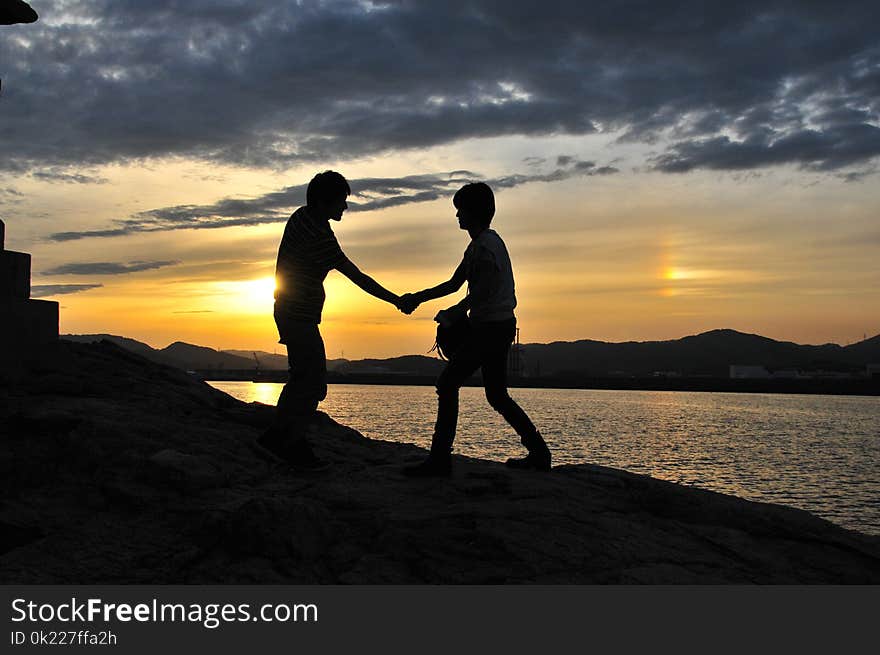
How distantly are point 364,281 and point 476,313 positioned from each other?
91 cm

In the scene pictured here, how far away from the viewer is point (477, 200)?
20.2 feet

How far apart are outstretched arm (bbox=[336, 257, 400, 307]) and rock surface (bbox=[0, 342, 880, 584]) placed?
54.7 inches

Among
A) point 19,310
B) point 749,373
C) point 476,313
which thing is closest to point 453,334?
point 476,313

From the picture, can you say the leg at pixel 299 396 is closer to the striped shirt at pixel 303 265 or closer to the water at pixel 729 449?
the striped shirt at pixel 303 265

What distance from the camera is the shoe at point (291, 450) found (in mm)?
6312

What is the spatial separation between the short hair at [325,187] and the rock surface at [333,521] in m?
2.11

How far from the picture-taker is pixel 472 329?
6047mm

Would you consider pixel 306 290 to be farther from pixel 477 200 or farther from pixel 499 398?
pixel 499 398

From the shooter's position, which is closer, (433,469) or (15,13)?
(433,469)

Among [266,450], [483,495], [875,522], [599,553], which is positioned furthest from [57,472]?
[875,522]

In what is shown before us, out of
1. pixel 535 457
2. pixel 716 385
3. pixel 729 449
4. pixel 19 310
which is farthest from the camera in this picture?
pixel 716 385

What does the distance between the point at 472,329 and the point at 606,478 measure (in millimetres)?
1875

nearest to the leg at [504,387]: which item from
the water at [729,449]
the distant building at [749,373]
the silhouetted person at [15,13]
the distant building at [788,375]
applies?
the silhouetted person at [15,13]

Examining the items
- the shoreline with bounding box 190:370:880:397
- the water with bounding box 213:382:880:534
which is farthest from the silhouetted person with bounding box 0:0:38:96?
the shoreline with bounding box 190:370:880:397
